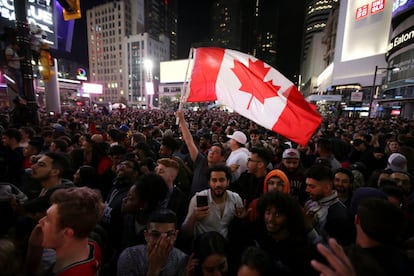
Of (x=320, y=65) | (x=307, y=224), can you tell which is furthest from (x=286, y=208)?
(x=320, y=65)

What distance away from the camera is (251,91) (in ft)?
14.6

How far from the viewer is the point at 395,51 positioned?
31.8 metres

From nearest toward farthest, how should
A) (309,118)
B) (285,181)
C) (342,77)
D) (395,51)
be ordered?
(285,181) < (309,118) < (395,51) < (342,77)

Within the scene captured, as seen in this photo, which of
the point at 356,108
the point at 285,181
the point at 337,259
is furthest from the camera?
the point at 356,108

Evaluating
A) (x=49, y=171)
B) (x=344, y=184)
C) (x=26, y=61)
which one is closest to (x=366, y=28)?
(x=344, y=184)

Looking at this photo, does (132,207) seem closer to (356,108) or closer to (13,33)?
(13,33)

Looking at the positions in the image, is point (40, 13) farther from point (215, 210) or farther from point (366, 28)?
point (366, 28)

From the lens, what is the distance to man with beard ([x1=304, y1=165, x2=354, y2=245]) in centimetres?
249

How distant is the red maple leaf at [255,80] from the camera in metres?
4.37

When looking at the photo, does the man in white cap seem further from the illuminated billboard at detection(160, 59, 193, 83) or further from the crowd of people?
the illuminated billboard at detection(160, 59, 193, 83)

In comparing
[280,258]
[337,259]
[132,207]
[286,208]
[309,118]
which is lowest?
[280,258]

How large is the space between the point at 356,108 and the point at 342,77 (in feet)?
→ 50.8

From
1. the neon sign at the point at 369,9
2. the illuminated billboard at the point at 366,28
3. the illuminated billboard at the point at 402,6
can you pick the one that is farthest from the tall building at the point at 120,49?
the illuminated billboard at the point at 402,6

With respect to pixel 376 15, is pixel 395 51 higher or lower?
lower
